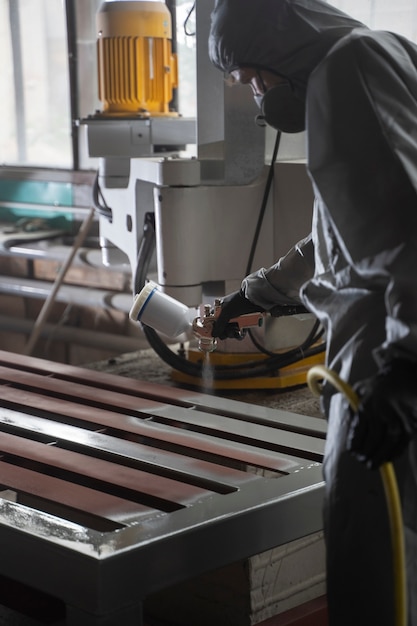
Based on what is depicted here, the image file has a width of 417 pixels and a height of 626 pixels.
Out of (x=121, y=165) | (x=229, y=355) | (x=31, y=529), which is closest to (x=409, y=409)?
(x=31, y=529)

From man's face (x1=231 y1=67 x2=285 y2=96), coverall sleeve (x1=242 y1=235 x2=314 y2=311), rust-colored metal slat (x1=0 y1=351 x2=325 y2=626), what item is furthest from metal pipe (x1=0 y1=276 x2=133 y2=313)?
man's face (x1=231 y1=67 x2=285 y2=96)

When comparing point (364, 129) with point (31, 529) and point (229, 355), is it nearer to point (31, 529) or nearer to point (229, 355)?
point (31, 529)

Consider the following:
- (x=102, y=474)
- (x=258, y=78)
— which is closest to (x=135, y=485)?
(x=102, y=474)

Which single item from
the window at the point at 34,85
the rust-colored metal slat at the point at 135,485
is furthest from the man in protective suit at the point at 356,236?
the window at the point at 34,85

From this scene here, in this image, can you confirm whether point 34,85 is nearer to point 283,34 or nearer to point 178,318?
point 178,318

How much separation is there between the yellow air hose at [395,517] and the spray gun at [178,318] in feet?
1.49

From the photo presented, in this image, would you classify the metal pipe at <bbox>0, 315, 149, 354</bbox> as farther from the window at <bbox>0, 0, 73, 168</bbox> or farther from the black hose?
the black hose

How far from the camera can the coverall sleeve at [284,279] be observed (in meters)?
1.50

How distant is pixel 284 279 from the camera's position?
152 centimetres

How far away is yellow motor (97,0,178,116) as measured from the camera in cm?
230

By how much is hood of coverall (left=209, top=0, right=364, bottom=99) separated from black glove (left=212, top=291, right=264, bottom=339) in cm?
44

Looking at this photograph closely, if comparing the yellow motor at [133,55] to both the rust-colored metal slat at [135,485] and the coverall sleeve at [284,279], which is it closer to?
the rust-colored metal slat at [135,485]

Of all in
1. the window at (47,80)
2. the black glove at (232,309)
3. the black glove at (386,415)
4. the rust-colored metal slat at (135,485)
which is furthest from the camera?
the window at (47,80)

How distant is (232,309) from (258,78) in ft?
1.46
